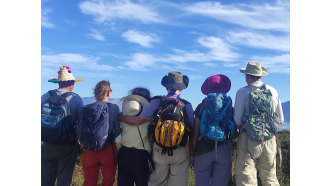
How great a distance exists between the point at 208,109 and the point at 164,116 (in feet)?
2.24

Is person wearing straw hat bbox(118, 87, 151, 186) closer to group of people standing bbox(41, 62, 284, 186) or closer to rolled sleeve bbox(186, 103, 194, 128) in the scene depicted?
group of people standing bbox(41, 62, 284, 186)

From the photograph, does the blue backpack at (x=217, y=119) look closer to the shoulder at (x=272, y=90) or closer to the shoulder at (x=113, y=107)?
the shoulder at (x=272, y=90)

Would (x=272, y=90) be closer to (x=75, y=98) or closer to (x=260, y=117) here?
(x=260, y=117)

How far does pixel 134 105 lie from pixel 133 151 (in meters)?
0.72

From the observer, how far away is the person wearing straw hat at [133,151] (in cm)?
505

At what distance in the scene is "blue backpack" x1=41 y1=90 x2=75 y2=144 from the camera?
5.10m

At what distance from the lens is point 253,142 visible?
491 centimetres

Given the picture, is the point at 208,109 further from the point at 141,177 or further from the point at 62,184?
the point at 62,184

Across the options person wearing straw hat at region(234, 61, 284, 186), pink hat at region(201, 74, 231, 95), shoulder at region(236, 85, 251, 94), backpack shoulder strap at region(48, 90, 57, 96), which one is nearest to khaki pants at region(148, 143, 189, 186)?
person wearing straw hat at region(234, 61, 284, 186)

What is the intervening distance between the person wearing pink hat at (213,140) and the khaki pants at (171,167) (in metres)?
0.18

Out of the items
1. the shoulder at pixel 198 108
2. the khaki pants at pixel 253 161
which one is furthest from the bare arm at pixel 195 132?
the khaki pants at pixel 253 161

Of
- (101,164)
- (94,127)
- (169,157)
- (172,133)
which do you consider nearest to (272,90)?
(172,133)

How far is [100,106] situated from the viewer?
197 inches

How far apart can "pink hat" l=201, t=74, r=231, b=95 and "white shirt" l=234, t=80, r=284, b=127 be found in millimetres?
242
